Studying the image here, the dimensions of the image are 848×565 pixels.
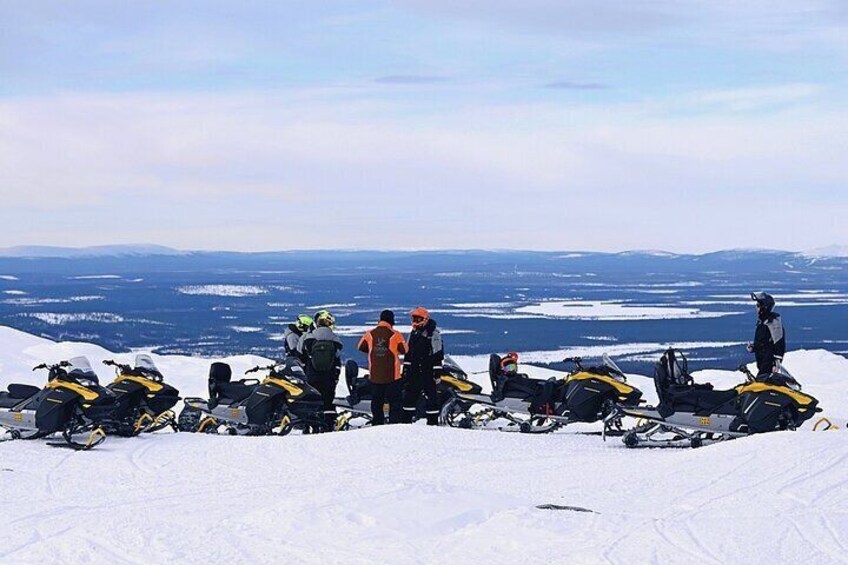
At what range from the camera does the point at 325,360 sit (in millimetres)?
13258

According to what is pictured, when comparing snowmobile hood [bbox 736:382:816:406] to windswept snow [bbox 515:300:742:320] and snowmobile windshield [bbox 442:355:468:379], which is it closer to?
snowmobile windshield [bbox 442:355:468:379]

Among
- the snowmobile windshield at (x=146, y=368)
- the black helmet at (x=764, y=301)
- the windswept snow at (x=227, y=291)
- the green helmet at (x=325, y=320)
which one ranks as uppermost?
the black helmet at (x=764, y=301)

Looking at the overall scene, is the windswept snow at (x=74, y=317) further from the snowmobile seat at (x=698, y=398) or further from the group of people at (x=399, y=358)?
the snowmobile seat at (x=698, y=398)

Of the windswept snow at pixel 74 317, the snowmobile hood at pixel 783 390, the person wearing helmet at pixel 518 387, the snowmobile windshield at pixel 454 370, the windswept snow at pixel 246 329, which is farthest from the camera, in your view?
the windswept snow at pixel 74 317

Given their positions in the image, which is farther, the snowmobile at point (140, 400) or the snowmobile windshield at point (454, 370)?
the snowmobile windshield at point (454, 370)

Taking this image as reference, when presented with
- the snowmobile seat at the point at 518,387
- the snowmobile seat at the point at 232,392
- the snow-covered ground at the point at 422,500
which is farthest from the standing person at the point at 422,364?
the snowmobile seat at the point at 232,392

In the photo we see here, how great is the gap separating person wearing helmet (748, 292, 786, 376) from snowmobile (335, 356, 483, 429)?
11.0 ft

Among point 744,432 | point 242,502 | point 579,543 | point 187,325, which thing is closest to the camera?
point 579,543

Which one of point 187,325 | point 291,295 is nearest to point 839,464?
point 187,325

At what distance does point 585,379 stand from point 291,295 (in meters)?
96.9

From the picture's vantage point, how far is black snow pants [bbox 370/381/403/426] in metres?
12.9

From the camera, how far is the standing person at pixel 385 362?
41.7 ft

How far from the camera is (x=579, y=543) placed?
21.5 feet

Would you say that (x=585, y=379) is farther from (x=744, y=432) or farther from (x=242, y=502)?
(x=242, y=502)
